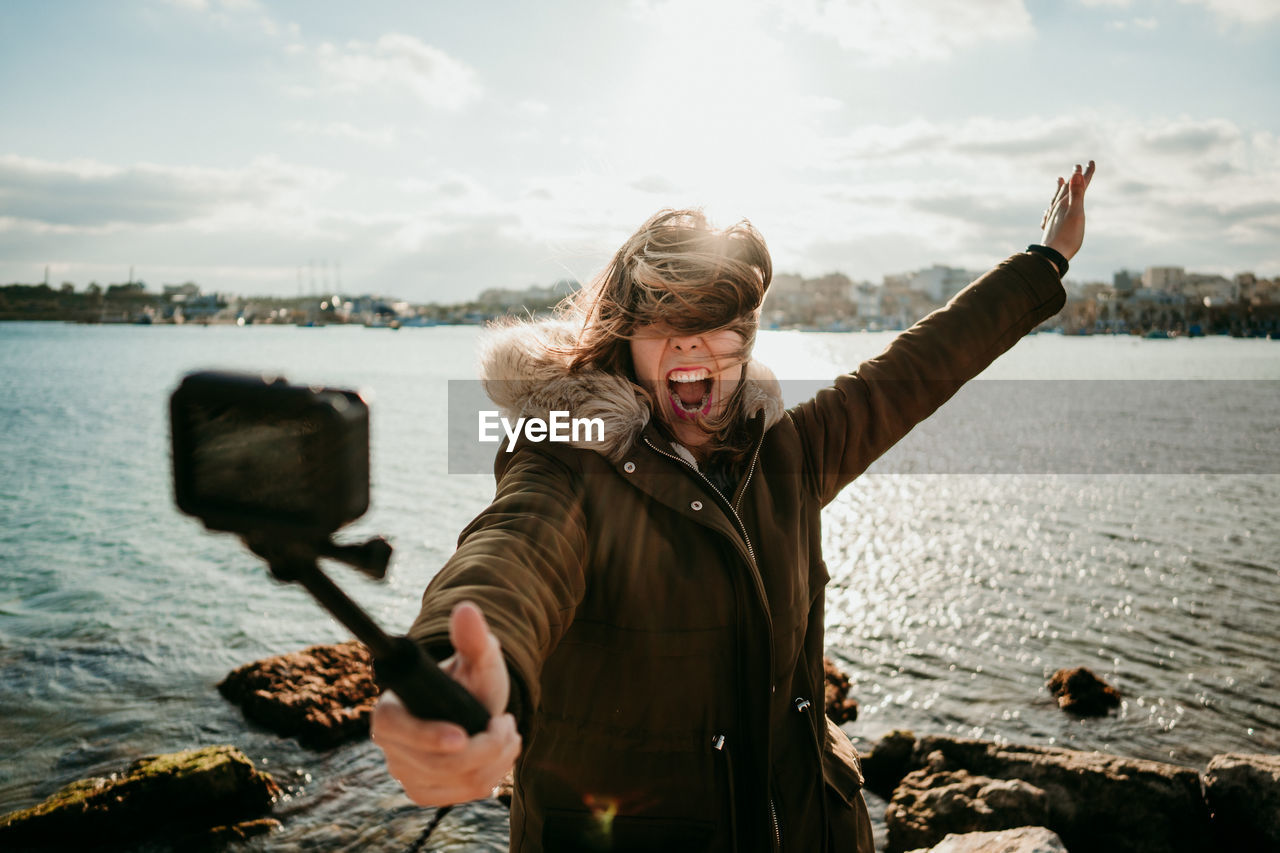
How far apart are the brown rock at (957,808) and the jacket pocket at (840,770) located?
169 inches

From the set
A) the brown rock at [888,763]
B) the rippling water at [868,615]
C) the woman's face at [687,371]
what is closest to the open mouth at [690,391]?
the woman's face at [687,371]

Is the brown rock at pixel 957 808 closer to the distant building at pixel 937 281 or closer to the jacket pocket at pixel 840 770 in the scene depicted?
the jacket pocket at pixel 840 770

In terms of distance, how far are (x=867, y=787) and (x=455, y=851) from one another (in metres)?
4.21

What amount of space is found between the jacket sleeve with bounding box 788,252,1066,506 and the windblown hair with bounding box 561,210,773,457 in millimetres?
432

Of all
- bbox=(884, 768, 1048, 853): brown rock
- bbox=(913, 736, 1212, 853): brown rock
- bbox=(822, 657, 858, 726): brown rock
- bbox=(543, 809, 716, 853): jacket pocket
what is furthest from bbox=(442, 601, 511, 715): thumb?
bbox=(822, 657, 858, 726): brown rock

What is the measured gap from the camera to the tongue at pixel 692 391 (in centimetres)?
301

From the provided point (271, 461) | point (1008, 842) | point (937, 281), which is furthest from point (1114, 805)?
point (937, 281)

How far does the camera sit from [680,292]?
2797 millimetres

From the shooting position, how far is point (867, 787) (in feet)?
27.1

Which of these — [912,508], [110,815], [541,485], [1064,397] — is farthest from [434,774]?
[1064,397]

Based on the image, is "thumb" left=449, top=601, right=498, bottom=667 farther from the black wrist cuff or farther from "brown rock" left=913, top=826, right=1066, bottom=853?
"brown rock" left=913, top=826, right=1066, bottom=853

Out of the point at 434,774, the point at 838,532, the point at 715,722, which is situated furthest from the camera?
the point at 838,532

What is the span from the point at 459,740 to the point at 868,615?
13292 millimetres

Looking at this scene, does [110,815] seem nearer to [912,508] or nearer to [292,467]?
[292,467]
